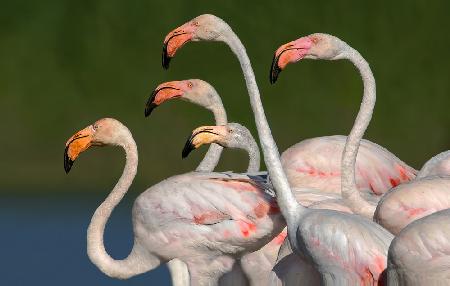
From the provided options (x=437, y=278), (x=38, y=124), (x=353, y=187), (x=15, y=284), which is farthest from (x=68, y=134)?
(x=437, y=278)

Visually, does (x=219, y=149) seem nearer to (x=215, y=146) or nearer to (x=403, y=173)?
(x=215, y=146)

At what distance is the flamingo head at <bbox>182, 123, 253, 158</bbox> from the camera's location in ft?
39.2

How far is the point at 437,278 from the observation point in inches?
394

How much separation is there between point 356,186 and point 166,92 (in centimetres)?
123

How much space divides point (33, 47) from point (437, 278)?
45.1 ft

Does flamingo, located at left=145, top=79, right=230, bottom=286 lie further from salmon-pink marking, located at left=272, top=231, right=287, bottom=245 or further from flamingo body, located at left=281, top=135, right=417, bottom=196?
salmon-pink marking, located at left=272, top=231, right=287, bottom=245

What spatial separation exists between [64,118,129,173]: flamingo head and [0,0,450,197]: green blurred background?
8995mm

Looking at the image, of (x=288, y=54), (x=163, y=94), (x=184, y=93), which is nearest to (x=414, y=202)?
(x=288, y=54)

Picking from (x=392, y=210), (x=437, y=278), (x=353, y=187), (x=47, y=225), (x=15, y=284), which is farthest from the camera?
(x=47, y=225)

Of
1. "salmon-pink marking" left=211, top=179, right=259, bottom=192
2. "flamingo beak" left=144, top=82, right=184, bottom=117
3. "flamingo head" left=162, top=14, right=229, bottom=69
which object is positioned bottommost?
"salmon-pink marking" left=211, top=179, right=259, bottom=192

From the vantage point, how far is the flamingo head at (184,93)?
13.0m

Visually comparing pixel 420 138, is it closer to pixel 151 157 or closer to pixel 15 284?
pixel 151 157

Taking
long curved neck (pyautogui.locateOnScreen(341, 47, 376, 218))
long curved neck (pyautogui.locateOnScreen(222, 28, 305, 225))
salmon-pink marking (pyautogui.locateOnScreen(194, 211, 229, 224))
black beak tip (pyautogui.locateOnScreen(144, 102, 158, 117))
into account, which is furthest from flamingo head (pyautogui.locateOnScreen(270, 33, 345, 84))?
black beak tip (pyautogui.locateOnScreen(144, 102, 158, 117))

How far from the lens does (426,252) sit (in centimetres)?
999
